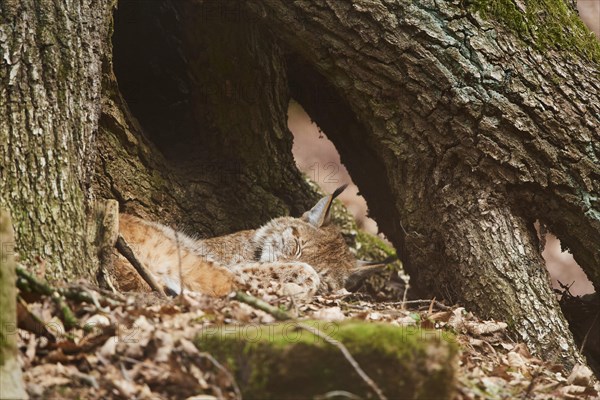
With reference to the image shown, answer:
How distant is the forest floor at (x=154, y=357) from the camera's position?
3.01 m

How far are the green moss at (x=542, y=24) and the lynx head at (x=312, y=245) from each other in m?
1.85

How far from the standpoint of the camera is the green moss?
4.73 meters

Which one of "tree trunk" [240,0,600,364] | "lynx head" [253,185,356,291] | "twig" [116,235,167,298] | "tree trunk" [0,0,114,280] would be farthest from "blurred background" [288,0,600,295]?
"tree trunk" [0,0,114,280]

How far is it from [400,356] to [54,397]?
1.32m

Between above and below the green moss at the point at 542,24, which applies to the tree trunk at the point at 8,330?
below

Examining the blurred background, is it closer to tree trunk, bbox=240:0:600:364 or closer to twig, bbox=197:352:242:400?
tree trunk, bbox=240:0:600:364

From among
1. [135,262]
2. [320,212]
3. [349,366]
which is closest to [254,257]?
[320,212]

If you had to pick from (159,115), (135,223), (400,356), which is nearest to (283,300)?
(135,223)

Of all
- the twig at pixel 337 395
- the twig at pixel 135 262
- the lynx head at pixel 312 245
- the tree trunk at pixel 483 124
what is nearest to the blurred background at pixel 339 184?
the lynx head at pixel 312 245

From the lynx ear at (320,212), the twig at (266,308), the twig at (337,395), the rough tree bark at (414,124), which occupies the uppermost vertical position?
the rough tree bark at (414,124)

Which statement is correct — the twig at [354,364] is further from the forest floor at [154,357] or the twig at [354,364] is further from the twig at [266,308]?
the twig at [266,308]

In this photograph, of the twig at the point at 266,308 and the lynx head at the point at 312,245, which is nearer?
the twig at the point at 266,308

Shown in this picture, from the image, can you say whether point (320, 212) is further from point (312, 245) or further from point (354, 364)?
point (354, 364)

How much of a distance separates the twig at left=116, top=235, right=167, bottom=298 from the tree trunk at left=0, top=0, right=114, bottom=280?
0.40 meters
